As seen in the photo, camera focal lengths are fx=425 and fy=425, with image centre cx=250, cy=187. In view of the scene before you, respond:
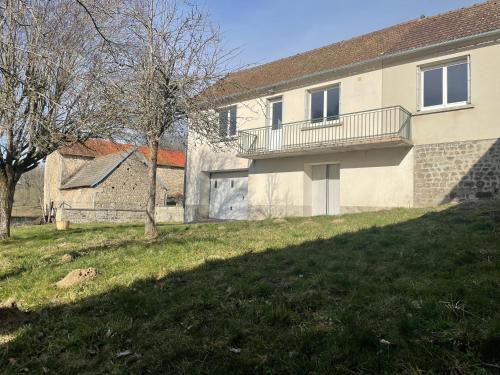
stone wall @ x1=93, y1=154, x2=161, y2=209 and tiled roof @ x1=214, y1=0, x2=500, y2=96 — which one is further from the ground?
tiled roof @ x1=214, y1=0, x2=500, y2=96

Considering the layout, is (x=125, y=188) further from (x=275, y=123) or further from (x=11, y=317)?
(x=11, y=317)

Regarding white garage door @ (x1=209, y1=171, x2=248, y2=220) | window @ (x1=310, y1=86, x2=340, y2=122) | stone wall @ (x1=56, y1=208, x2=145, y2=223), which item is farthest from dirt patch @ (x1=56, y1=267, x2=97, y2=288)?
stone wall @ (x1=56, y1=208, x2=145, y2=223)

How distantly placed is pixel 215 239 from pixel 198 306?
3.82m

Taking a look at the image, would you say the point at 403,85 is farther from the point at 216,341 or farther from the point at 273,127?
the point at 216,341

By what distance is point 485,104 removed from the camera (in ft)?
40.5

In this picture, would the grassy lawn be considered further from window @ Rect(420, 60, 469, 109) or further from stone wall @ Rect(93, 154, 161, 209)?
stone wall @ Rect(93, 154, 161, 209)

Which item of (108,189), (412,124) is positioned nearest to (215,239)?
(412,124)

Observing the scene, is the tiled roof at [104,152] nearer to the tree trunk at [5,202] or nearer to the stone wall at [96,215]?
the stone wall at [96,215]

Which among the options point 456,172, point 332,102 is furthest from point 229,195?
point 456,172

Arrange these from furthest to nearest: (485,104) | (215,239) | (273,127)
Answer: (273,127), (485,104), (215,239)

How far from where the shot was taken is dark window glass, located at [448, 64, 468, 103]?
12938mm

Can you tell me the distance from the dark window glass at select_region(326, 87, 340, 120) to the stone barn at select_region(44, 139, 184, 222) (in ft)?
40.0

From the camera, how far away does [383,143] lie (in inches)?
542

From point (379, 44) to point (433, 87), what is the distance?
3.16 metres
